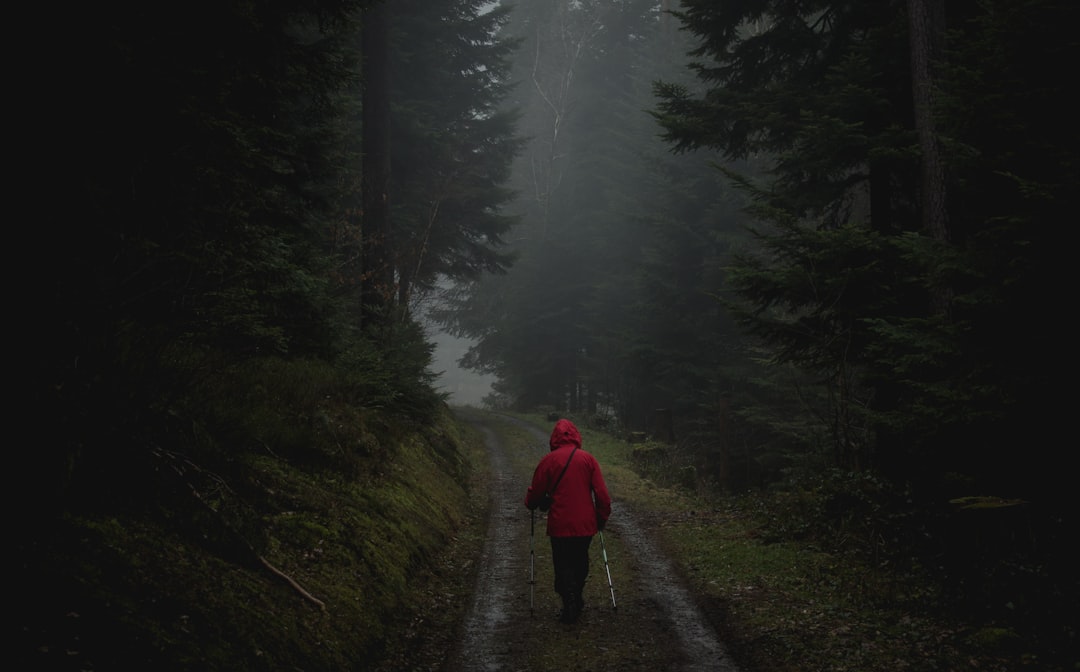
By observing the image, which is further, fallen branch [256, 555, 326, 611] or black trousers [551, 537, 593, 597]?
black trousers [551, 537, 593, 597]

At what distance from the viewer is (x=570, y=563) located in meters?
6.94

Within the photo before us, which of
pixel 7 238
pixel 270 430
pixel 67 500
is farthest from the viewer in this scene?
pixel 270 430

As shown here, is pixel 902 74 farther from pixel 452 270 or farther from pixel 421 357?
pixel 452 270

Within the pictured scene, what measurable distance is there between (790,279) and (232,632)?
9.55 metres

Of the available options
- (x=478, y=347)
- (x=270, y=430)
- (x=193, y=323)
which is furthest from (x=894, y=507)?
(x=478, y=347)

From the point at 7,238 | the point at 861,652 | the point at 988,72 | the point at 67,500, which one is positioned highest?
the point at 988,72

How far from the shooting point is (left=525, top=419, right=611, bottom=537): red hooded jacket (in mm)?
6980

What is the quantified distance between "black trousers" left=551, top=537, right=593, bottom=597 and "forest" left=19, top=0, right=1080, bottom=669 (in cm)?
320

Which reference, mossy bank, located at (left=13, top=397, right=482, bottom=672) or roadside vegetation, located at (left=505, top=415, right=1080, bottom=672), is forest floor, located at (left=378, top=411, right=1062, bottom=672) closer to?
roadside vegetation, located at (left=505, top=415, right=1080, bottom=672)

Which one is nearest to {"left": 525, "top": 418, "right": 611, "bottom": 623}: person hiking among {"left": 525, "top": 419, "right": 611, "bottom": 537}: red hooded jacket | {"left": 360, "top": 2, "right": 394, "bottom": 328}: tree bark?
{"left": 525, "top": 419, "right": 611, "bottom": 537}: red hooded jacket

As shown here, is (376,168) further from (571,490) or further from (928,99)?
(928,99)

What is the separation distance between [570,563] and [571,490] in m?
0.80

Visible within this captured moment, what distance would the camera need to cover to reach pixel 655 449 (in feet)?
69.8

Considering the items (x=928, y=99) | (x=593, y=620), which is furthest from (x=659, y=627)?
(x=928, y=99)
